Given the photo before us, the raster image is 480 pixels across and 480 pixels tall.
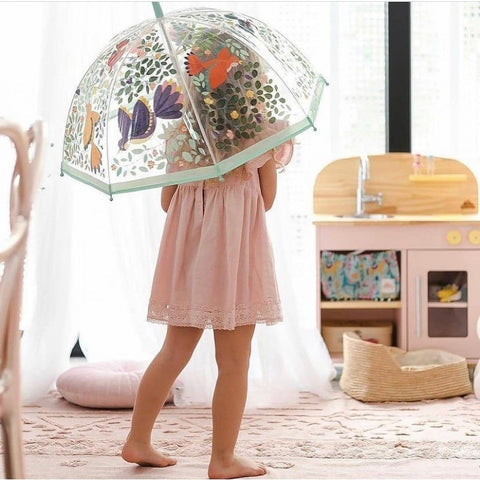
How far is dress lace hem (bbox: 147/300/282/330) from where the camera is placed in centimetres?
239

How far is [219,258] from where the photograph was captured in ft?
7.92

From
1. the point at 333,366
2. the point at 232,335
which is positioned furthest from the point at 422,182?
the point at 232,335

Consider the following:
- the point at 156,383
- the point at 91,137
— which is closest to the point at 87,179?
the point at 91,137

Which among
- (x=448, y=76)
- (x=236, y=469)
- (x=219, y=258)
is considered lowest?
(x=236, y=469)

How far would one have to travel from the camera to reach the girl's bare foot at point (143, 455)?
8.35 feet

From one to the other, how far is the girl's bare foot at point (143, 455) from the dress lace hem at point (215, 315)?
1.19 ft

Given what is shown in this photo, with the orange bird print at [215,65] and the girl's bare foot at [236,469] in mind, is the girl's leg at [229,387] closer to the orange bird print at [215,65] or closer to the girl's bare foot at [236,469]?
the girl's bare foot at [236,469]

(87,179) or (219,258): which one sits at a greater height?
(87,179)

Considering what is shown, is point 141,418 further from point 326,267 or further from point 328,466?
point 326,267

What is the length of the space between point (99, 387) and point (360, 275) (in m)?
1.10

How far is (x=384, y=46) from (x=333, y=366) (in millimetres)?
1435

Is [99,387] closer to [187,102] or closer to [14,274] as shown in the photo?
[187,102]

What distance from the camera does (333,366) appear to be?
3617mm

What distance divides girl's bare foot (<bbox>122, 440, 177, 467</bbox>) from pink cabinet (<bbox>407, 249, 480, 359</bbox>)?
1.36 m
